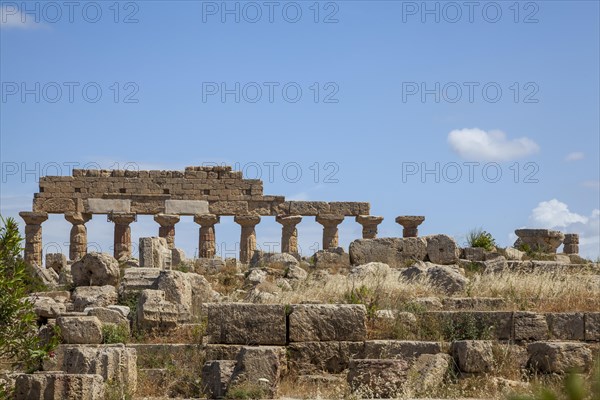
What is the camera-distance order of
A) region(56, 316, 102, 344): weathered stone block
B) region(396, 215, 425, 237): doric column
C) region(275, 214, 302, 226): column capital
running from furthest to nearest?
1. region(275, 214, 302, 226): column capital
2. region(396, 215, 425, 237): doric column
3. region(56, 316, 102, 344): weathered stone block

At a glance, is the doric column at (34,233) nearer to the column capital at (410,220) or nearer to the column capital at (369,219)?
the column capital at (369,219)

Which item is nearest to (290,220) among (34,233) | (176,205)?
(176,205)

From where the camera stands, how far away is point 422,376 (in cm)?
1127

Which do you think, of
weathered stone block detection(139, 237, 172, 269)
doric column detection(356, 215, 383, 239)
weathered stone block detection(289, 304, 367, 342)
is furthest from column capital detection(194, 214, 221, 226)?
weathered stone block detection(289, 304, 367, 342)

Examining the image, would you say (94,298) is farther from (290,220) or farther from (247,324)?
(290,220)

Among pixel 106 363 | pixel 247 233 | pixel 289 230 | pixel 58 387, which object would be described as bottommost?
pixel 58 387

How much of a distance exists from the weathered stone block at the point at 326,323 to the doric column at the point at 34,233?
23.8 meters

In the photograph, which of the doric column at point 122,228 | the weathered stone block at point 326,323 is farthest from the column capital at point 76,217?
the weathered stone block at point 326,323

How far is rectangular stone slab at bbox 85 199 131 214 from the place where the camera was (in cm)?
3534

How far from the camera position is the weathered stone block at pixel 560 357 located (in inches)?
470

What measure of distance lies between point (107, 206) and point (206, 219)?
13.4ft

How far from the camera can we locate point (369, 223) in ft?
117

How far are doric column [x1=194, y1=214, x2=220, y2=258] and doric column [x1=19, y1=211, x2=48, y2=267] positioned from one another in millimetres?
6103

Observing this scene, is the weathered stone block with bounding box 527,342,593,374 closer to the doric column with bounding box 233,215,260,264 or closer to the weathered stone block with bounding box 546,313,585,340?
the weathered stone block with bounding box 546,313,585,340
